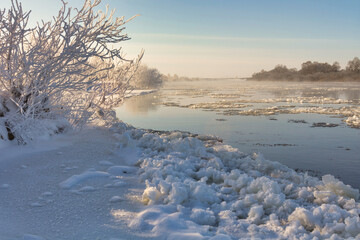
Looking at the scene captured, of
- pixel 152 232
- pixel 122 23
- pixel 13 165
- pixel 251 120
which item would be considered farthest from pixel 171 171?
pixel 251 120

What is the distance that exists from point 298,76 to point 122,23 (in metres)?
84.7

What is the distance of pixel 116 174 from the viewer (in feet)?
15.3

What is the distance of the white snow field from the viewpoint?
2.93m

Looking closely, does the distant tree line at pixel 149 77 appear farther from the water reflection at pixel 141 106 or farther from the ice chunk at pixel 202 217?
the ice chunk at pixel 202 217

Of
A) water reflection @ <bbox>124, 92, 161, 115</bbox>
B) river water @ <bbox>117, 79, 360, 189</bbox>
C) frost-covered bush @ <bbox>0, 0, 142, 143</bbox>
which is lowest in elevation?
river water @ <bbox>117, 79, 360, 189</bbox>

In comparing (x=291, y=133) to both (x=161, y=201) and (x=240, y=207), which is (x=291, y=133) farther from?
(x=161, y=201)

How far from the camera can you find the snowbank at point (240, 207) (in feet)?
9.61

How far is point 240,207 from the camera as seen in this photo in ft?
11.4

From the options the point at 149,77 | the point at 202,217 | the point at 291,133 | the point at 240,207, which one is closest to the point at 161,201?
the point at 202,217

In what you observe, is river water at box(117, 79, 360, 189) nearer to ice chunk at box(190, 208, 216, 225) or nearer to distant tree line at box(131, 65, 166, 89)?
ice chunk at box(190, 208, 216, 225)

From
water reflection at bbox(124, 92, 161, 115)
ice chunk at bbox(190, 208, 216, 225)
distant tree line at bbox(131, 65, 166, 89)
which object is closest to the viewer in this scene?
ice chunk at bbox(190, 208, 216, 225)

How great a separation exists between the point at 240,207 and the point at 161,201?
0.83 meters

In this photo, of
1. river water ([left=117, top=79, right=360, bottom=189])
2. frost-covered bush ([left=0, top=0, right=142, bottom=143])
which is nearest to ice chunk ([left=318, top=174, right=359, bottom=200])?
river water ([left=117, top=79, right=360, bottom=189])

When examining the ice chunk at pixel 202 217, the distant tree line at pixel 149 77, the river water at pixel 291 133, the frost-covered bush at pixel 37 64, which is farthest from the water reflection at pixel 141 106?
the distant tree line at pixel 149 77
